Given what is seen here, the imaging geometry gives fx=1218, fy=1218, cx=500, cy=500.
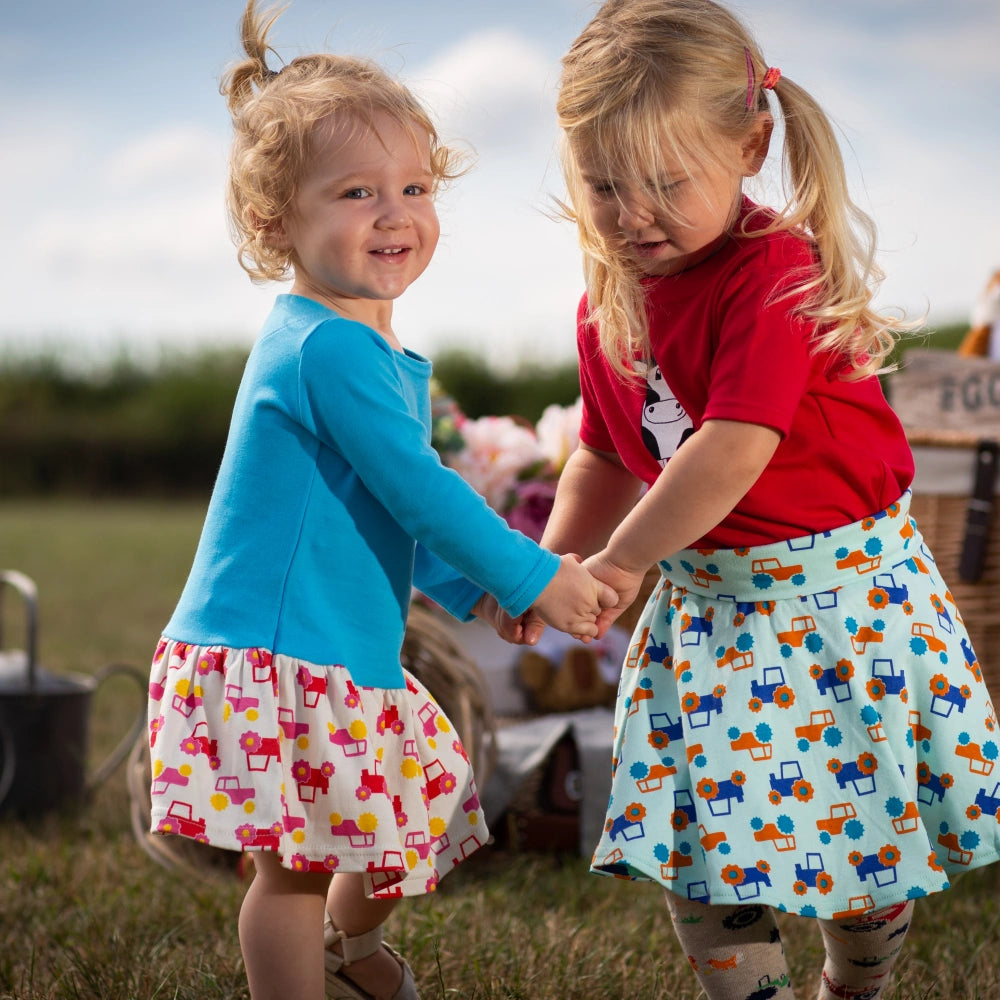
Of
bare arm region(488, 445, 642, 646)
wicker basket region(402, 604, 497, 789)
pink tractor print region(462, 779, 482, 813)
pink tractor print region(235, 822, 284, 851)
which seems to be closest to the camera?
pink tractor print region(235, 822, 284, 851)

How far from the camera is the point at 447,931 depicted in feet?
6.73

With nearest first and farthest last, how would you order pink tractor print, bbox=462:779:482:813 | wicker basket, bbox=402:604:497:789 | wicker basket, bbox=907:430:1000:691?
pink tractor print, bbox=462:779:482:813 < wicker basket, bbox=402:604:497:789 < wicker basket, bbox=907:430:1000:691

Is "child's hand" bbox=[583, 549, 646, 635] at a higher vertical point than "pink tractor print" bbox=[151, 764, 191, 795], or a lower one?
higher

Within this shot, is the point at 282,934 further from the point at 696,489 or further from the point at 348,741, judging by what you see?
the point at 696,489

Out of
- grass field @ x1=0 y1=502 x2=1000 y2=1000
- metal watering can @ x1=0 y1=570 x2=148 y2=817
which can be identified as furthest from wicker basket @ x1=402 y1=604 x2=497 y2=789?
metal watering can @ x1=0 y1=570 x2=148 y2=817

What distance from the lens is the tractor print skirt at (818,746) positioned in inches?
56.8

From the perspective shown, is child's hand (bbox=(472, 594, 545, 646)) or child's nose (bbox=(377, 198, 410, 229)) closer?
child's nose (bbox=(377, 198, 410, 229))

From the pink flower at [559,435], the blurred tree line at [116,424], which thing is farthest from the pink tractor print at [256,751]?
the blurred tree line at [116,424]

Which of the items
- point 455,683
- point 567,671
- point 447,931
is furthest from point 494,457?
point 447,931

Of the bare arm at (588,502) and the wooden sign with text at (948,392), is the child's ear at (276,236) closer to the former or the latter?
the bare arm at (588,502)

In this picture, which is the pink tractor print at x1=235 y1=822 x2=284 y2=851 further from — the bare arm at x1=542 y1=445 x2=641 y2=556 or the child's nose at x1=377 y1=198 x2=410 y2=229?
the child's nose at x1=377 y1=198 x2=410 y2=229

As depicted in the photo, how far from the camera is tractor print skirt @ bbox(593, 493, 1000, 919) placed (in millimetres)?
1442

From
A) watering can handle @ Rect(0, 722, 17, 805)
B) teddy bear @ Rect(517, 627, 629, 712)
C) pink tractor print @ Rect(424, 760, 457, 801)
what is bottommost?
watering can handle @ Rect(0, 722, 17, 805)

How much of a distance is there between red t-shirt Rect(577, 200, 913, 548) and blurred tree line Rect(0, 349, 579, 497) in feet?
39.9
